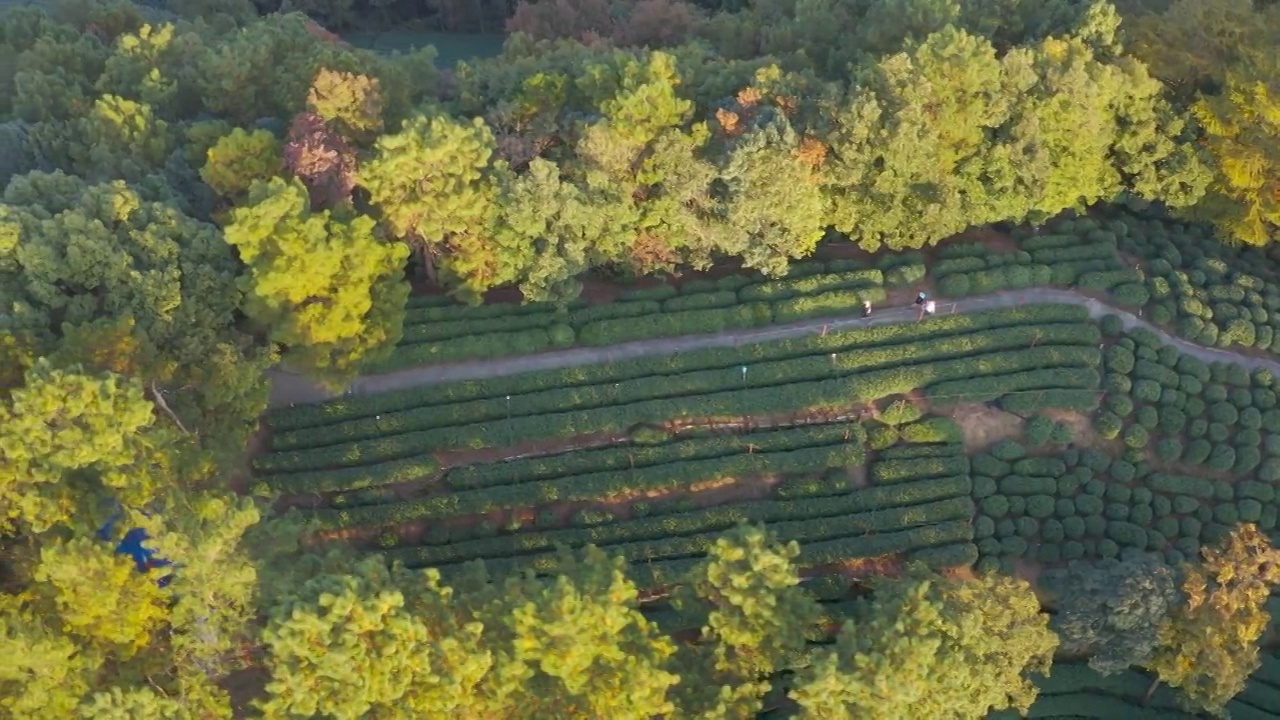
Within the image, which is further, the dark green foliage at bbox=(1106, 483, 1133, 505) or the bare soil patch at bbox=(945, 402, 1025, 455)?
the bare soil patch at bbox=(945, 402, 1025, 455)

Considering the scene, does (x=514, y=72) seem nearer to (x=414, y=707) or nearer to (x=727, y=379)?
(x=727, y=379)

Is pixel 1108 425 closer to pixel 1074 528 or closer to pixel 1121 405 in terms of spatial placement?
pixel 1121 405

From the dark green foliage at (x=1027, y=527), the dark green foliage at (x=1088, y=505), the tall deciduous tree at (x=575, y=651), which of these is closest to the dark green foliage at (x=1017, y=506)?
the dark green foliage at (x=1027, y=527)

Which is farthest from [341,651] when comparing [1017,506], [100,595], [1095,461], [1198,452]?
[1198,452]

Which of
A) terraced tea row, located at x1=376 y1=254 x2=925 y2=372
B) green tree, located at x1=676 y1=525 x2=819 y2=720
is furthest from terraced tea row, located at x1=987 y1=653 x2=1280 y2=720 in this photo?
terraced tea row, located at x1=376 y1=254 x2=925 y2=372

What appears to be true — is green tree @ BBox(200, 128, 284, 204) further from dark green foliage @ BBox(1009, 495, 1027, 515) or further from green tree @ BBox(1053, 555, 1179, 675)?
green tree @ BBox(1053, 555, 1179, 675)

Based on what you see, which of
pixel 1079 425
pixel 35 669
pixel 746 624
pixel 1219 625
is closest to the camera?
pixel 35 669
